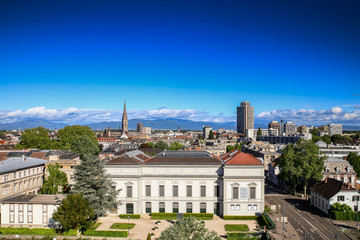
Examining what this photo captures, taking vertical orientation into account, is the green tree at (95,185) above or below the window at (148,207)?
above

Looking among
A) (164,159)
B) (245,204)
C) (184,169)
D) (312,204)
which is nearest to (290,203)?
(312,204)

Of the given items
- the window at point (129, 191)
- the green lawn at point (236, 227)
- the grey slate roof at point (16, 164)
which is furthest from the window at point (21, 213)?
the green lawn at point (236, 227)

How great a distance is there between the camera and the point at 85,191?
4403 cm

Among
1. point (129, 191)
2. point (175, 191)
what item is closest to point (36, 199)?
point (129, 191)

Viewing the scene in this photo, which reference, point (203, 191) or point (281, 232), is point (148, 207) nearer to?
point (203, 191)

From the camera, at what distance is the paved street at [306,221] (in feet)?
130

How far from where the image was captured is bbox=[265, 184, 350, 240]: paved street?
3959 centimetres

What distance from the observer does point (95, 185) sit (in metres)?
46.1

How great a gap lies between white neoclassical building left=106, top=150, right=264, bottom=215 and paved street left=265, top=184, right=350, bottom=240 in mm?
7168

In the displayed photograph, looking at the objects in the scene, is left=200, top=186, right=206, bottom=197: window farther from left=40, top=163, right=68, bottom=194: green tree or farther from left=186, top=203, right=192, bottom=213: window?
left=40, top=163, right=68, bottom=194: green tree

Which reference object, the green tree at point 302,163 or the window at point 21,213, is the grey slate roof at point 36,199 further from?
the green tree at point 302,163

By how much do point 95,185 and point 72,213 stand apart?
768cm

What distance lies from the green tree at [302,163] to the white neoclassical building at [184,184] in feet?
50.1

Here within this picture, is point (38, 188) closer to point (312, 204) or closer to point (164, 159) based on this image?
point (164, 159)
